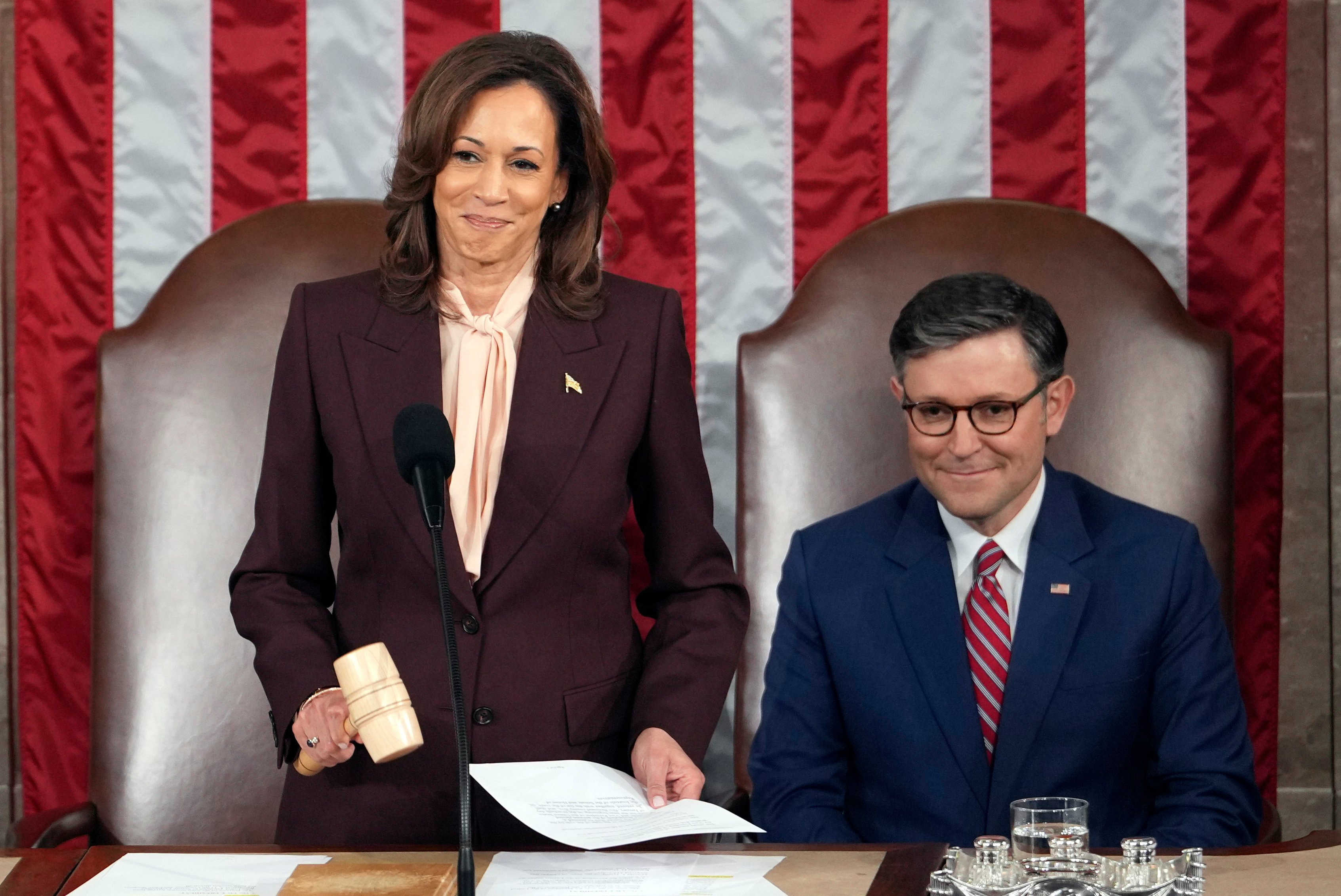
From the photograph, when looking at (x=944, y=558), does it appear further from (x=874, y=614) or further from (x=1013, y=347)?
(x=1013, y=347)

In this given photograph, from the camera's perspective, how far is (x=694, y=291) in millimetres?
2756

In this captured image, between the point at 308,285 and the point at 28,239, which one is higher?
the point at 28,239

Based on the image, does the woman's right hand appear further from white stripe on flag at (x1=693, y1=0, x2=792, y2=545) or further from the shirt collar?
white stripe on flag at (x1=693, y1=0, x2=792, y2=545)

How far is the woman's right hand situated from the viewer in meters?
1.52

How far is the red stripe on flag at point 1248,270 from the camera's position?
105 inches

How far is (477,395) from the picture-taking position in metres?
1.80

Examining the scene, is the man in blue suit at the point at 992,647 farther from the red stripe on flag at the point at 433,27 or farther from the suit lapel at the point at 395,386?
the red stripe on flag at the point at 433,27

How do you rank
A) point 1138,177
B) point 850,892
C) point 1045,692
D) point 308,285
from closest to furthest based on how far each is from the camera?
point 850,892 → point 308,285 → point 1045,692 → point 1138,177

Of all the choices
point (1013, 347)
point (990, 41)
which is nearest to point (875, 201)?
point (990, 41)

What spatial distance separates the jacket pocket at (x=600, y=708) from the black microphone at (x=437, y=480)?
1.64 feet

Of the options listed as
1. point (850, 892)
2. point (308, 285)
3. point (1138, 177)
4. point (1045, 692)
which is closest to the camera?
point (850, 892)

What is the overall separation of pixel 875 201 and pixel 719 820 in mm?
1600

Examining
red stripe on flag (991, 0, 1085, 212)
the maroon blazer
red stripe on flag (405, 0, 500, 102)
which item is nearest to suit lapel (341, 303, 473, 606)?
the maroon blazer

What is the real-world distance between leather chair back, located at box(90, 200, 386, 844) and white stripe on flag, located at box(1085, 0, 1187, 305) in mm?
1343
